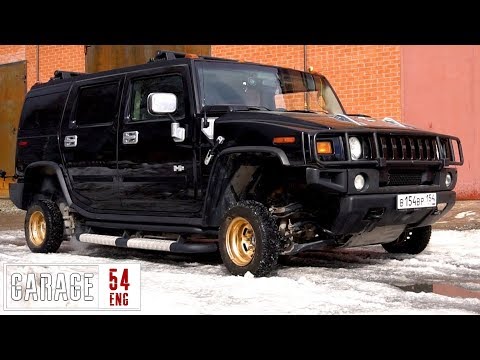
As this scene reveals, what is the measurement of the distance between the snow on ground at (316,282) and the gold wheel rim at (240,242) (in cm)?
20

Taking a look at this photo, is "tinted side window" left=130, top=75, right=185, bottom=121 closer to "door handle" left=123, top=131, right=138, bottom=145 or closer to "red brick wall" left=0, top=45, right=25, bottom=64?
"door handle" left=123, top=131, right=138, bottom=145

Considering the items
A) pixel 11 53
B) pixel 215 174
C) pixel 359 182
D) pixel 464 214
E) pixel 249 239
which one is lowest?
pixel 249 239

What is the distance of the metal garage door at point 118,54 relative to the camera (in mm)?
15180

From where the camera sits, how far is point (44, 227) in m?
8.38

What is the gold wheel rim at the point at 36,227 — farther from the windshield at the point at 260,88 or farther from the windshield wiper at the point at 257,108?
the windshield wiper at the point at 257,108

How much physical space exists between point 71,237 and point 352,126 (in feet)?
13.0

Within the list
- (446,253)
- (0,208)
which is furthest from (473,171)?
(0,208)

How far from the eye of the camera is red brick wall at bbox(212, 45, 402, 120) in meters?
11.8

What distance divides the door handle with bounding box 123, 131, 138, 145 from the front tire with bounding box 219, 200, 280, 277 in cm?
147

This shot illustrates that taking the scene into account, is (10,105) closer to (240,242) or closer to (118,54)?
(118,54)

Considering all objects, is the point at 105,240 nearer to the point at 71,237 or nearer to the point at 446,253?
the point at 71,237

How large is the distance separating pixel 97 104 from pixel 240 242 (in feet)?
8.49

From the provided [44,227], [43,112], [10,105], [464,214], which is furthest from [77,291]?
[10,105]

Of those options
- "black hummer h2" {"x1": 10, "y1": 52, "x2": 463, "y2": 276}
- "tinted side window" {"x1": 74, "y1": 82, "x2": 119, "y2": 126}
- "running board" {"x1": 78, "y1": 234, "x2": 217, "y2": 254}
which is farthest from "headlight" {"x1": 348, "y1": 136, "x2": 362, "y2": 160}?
"tinted side window" {"x1": 74, "y1": 82, "x2": 119, "y2": 126}
